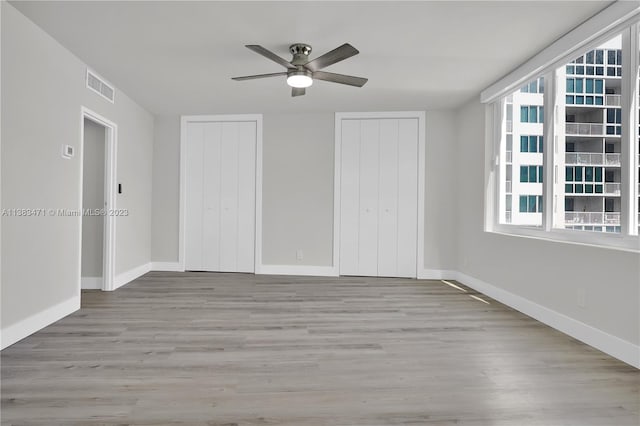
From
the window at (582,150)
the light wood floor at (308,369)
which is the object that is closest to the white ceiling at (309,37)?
the window at (582,150)

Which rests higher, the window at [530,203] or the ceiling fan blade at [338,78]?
the ceiling fan blade at [338,78]

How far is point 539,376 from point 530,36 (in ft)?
8.30

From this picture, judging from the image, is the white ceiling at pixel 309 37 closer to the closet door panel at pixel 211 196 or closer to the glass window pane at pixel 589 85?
the glass window pane at pixel 589 85

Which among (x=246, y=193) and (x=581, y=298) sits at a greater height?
(x=246, y=193)

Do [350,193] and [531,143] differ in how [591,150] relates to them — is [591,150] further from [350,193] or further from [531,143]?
[350,193]

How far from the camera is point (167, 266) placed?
528 centimetres

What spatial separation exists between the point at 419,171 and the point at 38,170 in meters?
4.32

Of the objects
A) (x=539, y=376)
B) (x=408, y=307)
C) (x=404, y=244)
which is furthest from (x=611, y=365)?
(x=404, y=244)

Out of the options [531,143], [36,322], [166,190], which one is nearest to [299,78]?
[531,143]

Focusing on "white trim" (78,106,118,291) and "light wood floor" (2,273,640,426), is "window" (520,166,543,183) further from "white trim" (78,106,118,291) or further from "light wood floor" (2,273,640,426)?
"white trim" (78,106,118,291)

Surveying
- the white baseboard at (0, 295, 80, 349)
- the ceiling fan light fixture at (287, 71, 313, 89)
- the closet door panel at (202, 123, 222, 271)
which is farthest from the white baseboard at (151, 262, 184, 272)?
the ceiling fan light fixture at (287, 71, 313, 89)

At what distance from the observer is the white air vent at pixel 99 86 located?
3514mm

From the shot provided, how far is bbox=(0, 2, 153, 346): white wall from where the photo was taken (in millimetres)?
2459

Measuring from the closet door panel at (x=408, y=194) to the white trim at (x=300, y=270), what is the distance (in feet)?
3.44
